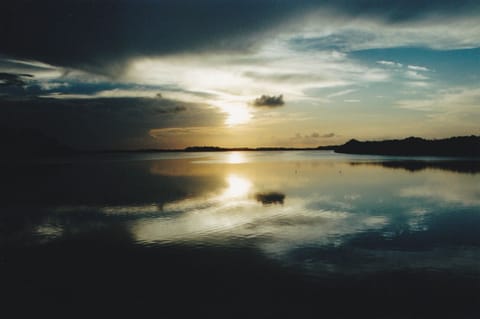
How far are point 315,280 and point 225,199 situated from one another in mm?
24358

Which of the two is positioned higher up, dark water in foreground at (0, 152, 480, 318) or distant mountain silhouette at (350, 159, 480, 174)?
distant mountain silhouette at (350, 159, 480, 174)

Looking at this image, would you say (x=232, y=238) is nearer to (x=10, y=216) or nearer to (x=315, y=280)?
(x=315, y=280)

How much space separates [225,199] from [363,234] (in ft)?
62.0

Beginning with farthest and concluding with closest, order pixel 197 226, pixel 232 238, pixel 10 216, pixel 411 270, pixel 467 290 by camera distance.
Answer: pixel 10 216 < pixel 197 226 < pixel 232 238 < pixel 411 270 < pixel 467 290

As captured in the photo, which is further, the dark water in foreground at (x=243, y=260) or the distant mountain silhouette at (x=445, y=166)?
the distant mountain silhouette at (x=445, y=166)

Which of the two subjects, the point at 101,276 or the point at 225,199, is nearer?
the point at 101,276

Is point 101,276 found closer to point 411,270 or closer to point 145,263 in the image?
point 145,263

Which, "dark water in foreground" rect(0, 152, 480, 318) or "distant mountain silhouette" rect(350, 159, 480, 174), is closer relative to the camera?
"dark water in foreground" rect(0, 152, 480, 318)

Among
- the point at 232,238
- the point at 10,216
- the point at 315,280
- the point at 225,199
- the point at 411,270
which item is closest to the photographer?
the point at 315,280

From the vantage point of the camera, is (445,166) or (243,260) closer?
(243,260)

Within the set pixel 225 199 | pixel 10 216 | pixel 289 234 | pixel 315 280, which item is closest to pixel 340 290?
pixel 315 280

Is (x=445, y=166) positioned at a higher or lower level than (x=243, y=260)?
higher

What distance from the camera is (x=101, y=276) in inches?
621

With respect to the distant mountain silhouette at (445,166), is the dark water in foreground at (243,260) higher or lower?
lower
